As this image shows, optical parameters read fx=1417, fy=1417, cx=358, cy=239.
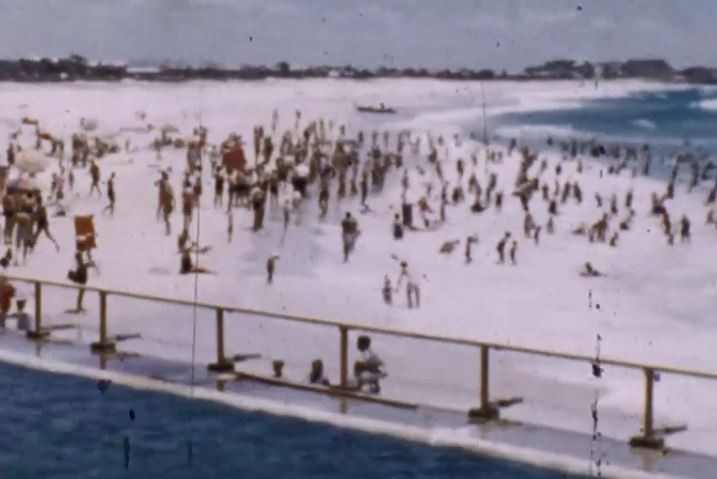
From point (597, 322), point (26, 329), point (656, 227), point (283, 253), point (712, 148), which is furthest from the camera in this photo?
point (712, 148)

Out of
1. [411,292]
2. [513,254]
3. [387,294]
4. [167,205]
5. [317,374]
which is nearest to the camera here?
[317,374]

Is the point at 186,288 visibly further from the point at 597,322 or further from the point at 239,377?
the point at 239,377

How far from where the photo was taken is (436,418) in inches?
559

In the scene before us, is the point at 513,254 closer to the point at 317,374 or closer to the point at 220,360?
the point at 317,374

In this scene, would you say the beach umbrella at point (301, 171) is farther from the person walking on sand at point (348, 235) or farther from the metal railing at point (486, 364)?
the metal railing at point (486, 364)

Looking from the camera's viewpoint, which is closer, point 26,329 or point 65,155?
point 26,329

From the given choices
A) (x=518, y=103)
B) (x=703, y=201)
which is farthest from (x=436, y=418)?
(x=518, y=103)

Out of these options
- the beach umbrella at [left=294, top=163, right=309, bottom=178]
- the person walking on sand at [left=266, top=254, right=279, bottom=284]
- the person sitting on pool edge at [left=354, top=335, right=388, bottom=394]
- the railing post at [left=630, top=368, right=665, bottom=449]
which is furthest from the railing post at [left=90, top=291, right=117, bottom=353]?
the beach umbrella at [left=294, top=163, right=309, bottom=178]

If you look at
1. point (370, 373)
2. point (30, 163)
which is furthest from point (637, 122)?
point (370, 373)

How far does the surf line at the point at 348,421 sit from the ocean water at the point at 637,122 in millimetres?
75931

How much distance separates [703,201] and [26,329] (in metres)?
39.4

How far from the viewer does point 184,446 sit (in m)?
13.5

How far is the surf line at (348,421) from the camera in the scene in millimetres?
12430

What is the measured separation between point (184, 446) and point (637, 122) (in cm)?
11878
